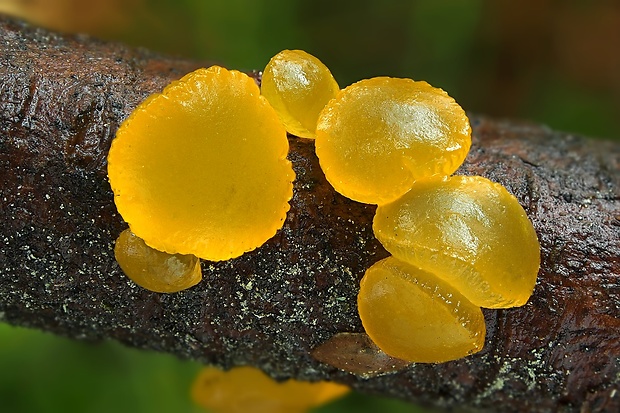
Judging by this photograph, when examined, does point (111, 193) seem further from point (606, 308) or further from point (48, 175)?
point (606, 308)

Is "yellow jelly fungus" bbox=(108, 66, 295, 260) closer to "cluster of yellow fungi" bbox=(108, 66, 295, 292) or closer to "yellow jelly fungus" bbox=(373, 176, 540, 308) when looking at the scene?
"cluster of yellow fungi" bbox=(108, 66, 295, 292)

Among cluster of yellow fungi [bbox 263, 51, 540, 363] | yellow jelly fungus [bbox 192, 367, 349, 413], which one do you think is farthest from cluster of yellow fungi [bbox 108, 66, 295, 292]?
yellow jelly fungus [bbox 192, 367, 349, 413]

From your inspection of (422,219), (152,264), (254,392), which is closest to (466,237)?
(422,219)

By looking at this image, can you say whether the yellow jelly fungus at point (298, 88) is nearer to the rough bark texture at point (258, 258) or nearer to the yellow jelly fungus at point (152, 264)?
the rough bark texture at point (258, 258)

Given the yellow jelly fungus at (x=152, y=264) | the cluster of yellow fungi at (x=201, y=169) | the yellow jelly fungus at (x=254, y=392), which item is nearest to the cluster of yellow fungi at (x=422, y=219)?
the cluster of yellow fungi at (x=201, y=169)

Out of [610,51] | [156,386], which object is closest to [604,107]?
[610,51]

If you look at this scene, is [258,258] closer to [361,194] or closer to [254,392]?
[361,194]
